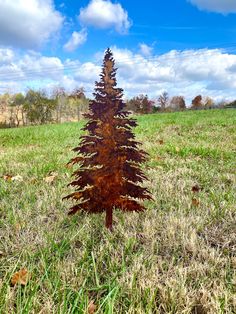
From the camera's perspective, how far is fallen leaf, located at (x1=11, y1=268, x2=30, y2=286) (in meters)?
2.05

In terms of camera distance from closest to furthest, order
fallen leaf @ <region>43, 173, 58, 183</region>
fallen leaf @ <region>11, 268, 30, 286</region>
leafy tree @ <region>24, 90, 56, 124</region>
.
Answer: fallen leaf @ <region>11, 268, 30, 286</region> < fallen leaf @ <region>43, 173, 58, 183</region> < leafy tree @ <region>24, 90, 56, 124</region>

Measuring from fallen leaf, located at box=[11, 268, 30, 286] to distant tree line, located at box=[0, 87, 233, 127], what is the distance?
5018 cm

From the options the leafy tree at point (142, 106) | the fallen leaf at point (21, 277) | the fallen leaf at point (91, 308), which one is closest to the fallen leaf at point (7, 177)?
the fallen leaf at point (21, 277)

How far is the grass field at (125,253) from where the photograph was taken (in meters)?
1.85

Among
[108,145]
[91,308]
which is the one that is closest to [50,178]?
[108,145]

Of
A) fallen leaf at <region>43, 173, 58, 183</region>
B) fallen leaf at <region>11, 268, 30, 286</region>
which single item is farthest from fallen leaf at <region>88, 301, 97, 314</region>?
fallen leaf at <region>43, 173, 58, 183</region>

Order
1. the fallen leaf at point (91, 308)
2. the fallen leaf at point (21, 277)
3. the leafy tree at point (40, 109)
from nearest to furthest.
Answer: the fallen leaf at point (91, 308), the fallen leaf at point (21, 277), the leafy tree at point (40, 109)

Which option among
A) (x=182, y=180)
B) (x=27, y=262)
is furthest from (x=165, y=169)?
(x=27, y=262)

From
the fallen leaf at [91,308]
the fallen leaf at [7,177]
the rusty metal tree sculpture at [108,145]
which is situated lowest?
the fallen leaf at [91,308]

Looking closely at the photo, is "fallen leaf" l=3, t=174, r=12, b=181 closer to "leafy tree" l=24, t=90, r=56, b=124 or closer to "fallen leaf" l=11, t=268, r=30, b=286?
"fallen leaf" l=11, t=268, r=30, b=286

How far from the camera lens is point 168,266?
231 cm

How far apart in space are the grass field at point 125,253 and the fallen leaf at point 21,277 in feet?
0.13

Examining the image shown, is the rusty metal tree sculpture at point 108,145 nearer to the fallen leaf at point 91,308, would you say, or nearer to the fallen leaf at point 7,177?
the fallen leaf at point 91,308

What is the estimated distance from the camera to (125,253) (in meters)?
2.51
